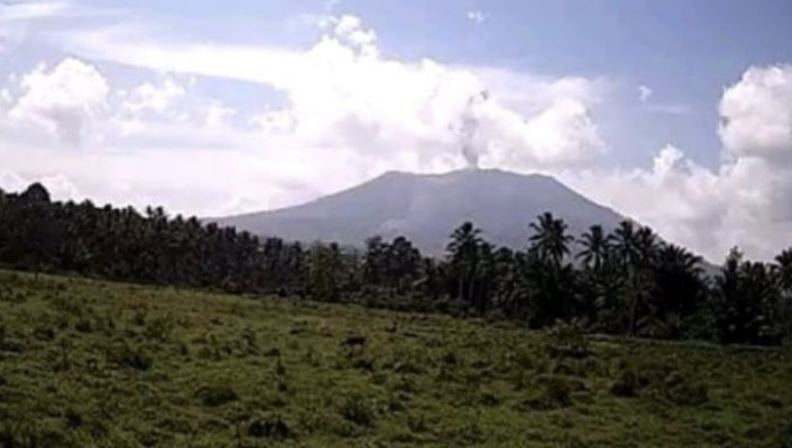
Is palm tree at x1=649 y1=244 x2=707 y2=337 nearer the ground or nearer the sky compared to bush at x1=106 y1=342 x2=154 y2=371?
nearer the sky

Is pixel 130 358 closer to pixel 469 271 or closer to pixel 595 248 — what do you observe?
pixel 595 248

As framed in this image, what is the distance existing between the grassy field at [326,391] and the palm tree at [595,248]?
199ft

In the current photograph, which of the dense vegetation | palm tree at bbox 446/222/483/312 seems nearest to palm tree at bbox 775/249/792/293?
the dense vegetation

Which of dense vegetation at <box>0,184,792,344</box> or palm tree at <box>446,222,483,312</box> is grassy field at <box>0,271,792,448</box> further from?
palm tree at <box>446,222,483,312</box>

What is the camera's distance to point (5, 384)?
20.1m

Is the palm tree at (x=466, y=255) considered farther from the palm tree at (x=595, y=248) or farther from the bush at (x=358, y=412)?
the bush at (x=358, y=412)

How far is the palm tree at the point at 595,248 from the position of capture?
335ft

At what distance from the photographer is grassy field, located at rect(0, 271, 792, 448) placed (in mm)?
18203

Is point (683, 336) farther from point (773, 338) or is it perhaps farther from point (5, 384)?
point (5, 384)

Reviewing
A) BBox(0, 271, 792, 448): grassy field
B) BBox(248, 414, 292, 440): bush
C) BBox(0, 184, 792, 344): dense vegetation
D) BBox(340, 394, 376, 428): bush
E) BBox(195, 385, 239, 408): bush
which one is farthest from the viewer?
BBox(0, 184, 792, 344): dense vegetation

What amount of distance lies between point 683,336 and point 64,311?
5797 centimetres

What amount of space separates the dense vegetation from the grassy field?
45.7 m

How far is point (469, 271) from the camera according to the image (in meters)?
114

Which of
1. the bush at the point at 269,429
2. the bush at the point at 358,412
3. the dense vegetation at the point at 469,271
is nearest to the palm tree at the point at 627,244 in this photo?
the dense vegetation at the point at 469,271
